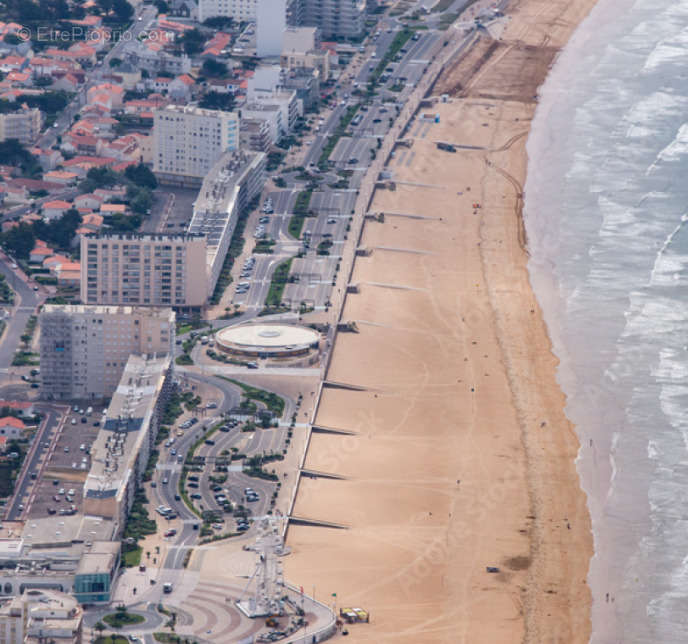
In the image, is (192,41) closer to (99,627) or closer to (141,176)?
(141,176)

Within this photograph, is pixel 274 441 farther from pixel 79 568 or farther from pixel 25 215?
pixel 25 215

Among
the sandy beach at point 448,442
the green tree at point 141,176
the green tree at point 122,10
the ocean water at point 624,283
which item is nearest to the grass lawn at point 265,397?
the sandy beach at point 448,442

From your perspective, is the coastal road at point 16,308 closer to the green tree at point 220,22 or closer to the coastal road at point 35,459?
the coastal road at point 35,459

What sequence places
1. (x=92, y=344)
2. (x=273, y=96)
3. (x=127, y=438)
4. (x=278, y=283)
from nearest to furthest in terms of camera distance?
(x=127, y=438) < (x=92, y=344) < (x=278, y=283) < (x=273, y=96)

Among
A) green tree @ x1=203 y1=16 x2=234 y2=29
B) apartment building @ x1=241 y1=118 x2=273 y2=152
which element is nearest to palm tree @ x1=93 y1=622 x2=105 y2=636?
apartment building @ x1=241 y1=118 x2=273 y2=152

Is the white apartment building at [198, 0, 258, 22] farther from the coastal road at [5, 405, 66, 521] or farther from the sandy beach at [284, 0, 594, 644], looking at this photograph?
the coastal road at [5, 405, 66, 521]

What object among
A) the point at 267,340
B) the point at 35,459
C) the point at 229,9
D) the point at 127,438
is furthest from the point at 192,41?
the point at 127,438
